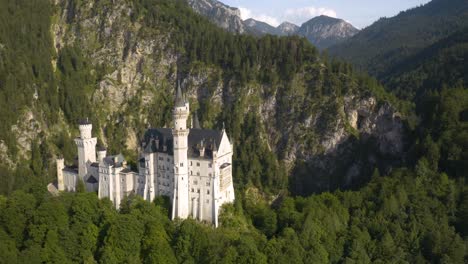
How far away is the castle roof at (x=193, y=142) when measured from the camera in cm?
8331

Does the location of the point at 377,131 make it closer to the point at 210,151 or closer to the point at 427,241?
the point at 427,241

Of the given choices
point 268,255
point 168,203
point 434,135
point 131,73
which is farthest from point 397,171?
point 131,73

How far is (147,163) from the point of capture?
282 ft

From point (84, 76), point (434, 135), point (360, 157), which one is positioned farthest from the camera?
point (84, 76)

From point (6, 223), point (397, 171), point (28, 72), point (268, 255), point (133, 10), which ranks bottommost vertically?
point (268, 255)

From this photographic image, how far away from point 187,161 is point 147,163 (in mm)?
8230

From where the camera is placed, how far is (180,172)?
81750mm

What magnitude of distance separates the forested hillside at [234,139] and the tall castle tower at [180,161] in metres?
3.91

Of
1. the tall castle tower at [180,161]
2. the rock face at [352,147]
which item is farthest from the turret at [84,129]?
the rock face at [352,147]

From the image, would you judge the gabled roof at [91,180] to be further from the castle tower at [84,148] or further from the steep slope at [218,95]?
the steep slope at [218,95]

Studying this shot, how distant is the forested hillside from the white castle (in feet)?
12.1

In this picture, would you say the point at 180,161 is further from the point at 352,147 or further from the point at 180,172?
the point at 352,147

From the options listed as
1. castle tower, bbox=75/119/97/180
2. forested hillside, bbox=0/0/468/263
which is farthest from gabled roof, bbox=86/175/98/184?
forested hillside, bbox=0/0/468/263

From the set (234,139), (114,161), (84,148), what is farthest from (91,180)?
(234,139)
